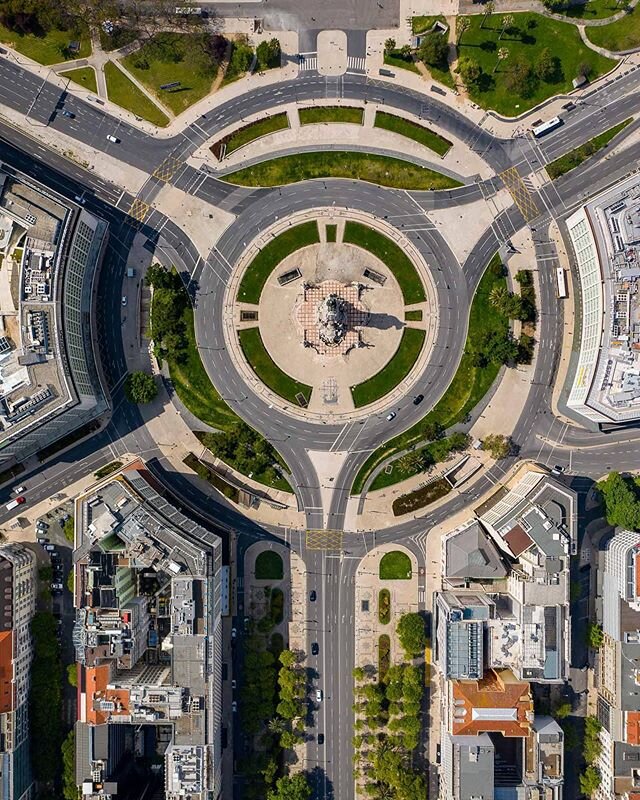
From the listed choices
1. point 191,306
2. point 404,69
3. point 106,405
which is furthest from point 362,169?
point 106,405

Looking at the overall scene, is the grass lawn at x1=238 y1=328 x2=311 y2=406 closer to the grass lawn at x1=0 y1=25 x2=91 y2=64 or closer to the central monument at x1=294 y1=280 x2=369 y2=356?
the central monument at x1=294 y1=280 x2=369 y2=356

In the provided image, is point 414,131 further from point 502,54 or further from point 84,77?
point 84,77

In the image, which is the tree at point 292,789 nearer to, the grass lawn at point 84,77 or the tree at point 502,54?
the grass lawn at point 84,77

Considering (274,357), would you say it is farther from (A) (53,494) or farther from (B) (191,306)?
(A) (53,494)

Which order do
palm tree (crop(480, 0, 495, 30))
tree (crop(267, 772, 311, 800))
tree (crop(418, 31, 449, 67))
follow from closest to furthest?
tree (crop(418, 31, 449, 67)) → tree (crop(267, 772, 311, 800)) → palm tree (crop(480, 0, 495, 30))

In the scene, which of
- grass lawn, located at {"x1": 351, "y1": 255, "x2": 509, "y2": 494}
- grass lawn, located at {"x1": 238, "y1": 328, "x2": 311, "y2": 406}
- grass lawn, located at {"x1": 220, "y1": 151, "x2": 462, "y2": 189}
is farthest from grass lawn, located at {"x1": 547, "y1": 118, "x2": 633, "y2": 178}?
grass lawn, located at {"x1": 238, "y1": 328, "x2": 311, "y2": 406}

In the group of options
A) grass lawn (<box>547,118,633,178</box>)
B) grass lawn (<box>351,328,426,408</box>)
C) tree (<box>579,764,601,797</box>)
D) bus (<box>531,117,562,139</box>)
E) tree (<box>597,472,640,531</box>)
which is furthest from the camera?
grass lawn (<box>351,328,426,408</box>)
